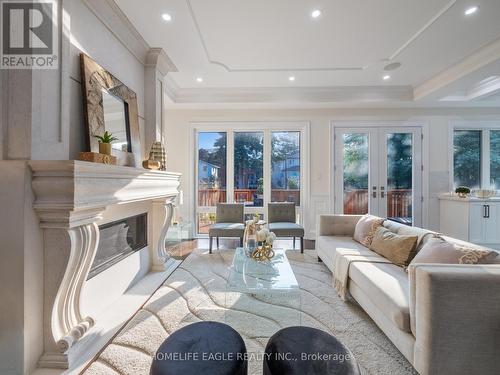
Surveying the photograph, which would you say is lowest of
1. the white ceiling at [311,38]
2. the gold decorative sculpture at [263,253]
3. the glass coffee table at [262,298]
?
the glass coffee table at [262,298]

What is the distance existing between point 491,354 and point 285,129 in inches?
174

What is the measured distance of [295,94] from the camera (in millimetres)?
4539

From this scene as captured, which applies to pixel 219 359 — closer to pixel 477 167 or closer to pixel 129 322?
pixel 129 322

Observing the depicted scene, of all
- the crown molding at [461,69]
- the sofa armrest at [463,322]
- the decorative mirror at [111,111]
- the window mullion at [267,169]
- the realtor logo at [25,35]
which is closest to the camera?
the sofa armrest at [463,322]

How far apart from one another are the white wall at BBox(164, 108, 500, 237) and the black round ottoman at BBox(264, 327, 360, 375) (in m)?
3.99

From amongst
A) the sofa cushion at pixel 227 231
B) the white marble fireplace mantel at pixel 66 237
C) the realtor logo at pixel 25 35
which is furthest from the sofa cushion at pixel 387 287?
the realtor logo at pixel 25 35

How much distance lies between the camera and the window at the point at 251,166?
206 inches

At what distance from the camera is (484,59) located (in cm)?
320

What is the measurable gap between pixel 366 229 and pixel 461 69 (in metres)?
2.72

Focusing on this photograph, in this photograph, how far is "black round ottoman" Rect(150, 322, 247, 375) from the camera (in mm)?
1047

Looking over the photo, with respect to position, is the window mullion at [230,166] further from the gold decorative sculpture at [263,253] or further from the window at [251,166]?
the gold decorative sculpture at [263,253]

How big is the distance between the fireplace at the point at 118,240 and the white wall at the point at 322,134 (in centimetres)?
211

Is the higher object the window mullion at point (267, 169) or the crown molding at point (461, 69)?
the crown molding at point (461, 69)

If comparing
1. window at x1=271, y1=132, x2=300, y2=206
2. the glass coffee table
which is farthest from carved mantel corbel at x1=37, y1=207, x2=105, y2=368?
window at x1=271, y1=132, x2=300, y2=206
